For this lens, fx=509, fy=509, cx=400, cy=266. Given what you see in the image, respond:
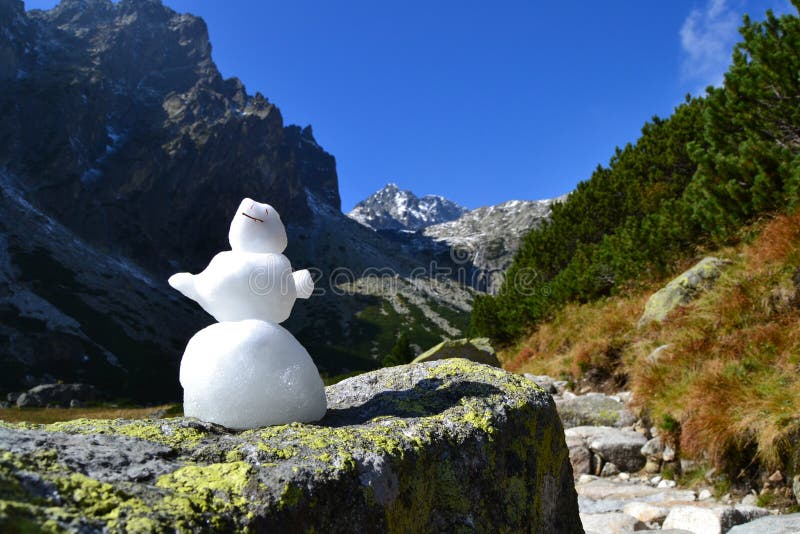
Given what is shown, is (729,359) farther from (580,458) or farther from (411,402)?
(411,402)

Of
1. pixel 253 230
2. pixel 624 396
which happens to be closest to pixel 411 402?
pixel 253 230

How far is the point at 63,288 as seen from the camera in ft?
312

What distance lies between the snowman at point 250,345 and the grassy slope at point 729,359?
4982mm

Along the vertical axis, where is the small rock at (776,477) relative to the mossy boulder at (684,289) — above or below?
below

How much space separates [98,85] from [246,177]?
47547mm

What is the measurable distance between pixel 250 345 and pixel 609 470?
6.30 m

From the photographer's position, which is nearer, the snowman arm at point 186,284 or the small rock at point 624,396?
A: the snowman arm at point 186,284

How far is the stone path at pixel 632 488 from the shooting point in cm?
474

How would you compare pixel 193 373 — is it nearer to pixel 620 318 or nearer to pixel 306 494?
pixel 306 494

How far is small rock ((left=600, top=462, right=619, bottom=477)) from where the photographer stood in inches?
290

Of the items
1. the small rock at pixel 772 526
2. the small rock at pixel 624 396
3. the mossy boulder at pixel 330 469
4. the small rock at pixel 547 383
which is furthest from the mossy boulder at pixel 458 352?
the mossy boulder at pixel 330 469

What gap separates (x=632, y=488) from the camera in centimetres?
663

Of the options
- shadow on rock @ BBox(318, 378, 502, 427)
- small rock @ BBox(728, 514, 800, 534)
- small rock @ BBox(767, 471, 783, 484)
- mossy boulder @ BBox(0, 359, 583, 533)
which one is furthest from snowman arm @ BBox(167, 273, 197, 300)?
small rock @ BBox(767, 471, 783, 484)

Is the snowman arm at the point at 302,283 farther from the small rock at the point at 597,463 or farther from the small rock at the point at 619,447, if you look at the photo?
the small rock at the point at 597,463
